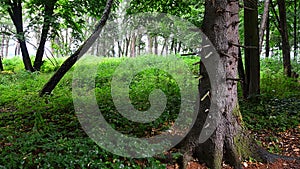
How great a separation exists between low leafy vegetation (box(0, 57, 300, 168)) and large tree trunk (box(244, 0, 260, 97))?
17.5 inches

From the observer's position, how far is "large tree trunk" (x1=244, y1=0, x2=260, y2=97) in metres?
6.48

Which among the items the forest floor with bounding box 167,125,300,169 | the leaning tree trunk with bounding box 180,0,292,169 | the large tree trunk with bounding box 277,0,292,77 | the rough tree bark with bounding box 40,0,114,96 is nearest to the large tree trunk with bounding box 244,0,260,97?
the forest floor with bounding box 167,125,300,169

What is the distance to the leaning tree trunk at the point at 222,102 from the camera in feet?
11.9

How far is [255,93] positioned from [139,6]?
364 cm

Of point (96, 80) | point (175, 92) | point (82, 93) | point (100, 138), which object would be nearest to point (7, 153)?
point (100, 138)

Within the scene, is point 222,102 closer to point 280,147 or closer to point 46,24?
point 280,147

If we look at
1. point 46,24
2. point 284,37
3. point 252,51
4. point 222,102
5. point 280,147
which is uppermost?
point 46,24

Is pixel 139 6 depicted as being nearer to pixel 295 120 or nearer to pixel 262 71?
pixel 295 120

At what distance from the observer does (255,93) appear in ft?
22.2

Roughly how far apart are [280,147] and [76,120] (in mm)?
3542

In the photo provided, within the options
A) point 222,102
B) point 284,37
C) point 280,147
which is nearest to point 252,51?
point 280,147

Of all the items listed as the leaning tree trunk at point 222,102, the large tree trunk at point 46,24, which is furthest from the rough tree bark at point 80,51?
the large tree trunk at point 46,24

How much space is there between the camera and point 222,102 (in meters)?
3.71

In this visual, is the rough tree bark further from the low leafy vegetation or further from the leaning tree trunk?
the leaning tree trunk
